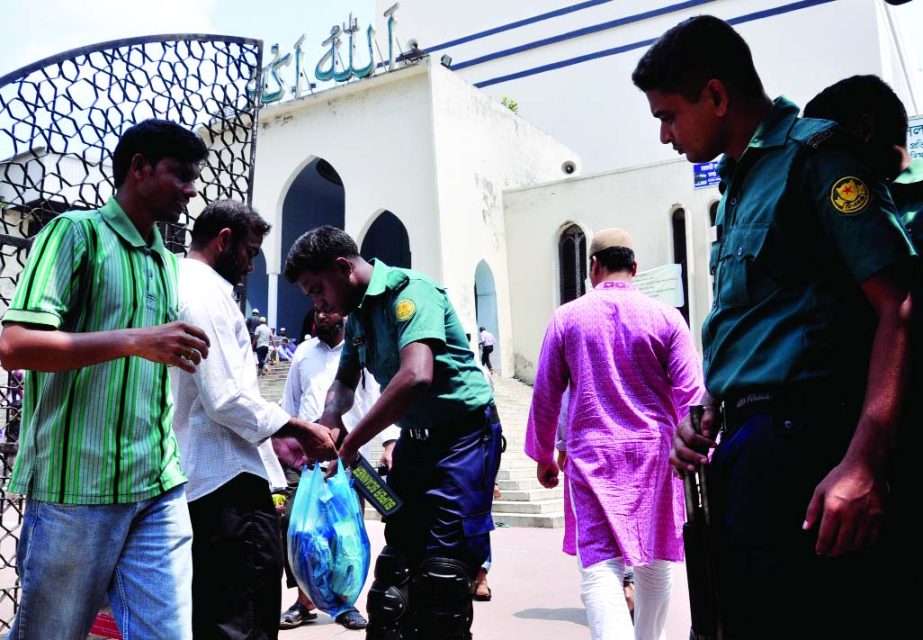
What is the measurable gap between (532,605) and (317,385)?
200cm

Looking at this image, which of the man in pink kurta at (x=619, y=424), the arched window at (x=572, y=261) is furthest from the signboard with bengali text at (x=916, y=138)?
the arched window at (x=572, y=261)

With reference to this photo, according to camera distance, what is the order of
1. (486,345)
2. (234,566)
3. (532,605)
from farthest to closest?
(486,345) < (532,605) < (234,566)

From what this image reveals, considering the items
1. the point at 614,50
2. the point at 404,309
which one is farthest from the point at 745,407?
the point at 614,50

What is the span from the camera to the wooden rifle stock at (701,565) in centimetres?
180

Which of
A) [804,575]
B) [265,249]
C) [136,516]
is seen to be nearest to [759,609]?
[804,575]

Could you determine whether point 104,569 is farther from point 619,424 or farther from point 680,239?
point 680,239

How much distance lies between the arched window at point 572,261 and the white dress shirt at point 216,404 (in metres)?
17.5

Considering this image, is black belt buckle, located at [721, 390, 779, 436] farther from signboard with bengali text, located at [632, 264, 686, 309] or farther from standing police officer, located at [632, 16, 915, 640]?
signboard with bengali text, located at [632, 264, 686, 309]

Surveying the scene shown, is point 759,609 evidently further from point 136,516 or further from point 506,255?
point 506,255

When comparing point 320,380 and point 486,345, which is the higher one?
point 486,345

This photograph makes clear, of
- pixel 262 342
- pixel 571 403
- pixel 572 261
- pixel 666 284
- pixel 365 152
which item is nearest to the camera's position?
pixel 571 403

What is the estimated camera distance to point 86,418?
2275 mm

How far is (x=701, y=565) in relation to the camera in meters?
1.84

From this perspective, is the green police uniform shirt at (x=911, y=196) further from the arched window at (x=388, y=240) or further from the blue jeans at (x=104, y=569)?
the arched window at (x=388, y=240)
